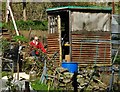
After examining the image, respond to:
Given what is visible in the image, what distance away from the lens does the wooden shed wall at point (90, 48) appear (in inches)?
370

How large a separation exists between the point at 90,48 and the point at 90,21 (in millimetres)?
786

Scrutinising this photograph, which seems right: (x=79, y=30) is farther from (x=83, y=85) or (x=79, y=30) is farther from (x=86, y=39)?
(x=83, y=85)

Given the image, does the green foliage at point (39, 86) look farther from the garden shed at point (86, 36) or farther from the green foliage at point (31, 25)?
the green foliage at point (31, 25)

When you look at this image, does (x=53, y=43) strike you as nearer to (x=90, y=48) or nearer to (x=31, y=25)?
(x=90, y=48)

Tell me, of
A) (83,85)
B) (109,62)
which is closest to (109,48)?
(109,62)

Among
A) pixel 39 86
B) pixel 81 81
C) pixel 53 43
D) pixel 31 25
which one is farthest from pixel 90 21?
pixel 31 25

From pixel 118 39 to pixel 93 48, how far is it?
44.2 inches

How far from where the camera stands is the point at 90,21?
31.6 ft

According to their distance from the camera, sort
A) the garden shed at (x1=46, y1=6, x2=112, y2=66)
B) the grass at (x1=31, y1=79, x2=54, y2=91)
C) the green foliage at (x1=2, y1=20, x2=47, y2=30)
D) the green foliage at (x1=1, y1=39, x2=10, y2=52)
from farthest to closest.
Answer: the green foliage at (x1=2, y1=20, x2=47, y2=30) → the garden shed at (x1=46, y1=6, x2=112, y2=66) → the green foliage at (x1=1, y1=39, x2=10, y2=52) → the grass at (x1=31, y1=79, x2=54, y2=91)

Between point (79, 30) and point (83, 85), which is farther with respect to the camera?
point (79, 30)

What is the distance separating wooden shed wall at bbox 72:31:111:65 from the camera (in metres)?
9.41

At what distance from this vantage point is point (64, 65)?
8172 mm

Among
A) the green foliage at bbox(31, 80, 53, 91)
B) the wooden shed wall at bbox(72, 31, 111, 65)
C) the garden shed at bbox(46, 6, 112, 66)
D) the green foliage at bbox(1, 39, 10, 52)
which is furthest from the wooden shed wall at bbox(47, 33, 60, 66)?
the green foliage at bbox(31, 80, 53, 91)

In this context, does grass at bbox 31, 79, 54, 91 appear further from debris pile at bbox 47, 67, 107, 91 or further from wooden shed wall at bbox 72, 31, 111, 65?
wooden shed wall at bbox 72, 31, 111, 65
